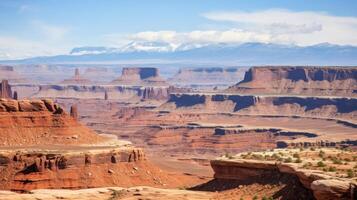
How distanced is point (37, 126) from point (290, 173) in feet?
145

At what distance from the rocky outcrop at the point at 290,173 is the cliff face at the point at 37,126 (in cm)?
3399

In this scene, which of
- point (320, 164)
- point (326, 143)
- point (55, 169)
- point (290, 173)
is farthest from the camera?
point (326, 143)

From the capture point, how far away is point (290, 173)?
150 feet

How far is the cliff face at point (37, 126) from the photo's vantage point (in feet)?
275

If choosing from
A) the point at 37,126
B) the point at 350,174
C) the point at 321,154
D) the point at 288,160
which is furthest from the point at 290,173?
the point at 37,126

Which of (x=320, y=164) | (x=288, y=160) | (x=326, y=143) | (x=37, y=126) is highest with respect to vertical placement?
(x=320, y=164)

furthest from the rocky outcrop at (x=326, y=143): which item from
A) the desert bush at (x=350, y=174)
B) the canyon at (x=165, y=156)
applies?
the desert bush at (x=350, y=174)

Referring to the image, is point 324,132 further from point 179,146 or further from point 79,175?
point 79,175

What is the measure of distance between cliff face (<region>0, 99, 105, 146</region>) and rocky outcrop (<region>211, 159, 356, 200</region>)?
3399 centimetres

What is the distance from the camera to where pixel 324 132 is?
518 feet

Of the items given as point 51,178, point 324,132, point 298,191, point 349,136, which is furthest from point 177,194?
point 324,132

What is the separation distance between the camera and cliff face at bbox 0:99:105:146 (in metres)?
83.7

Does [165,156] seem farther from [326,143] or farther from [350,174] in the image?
[350,174]

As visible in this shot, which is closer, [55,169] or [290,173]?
[290,173]
